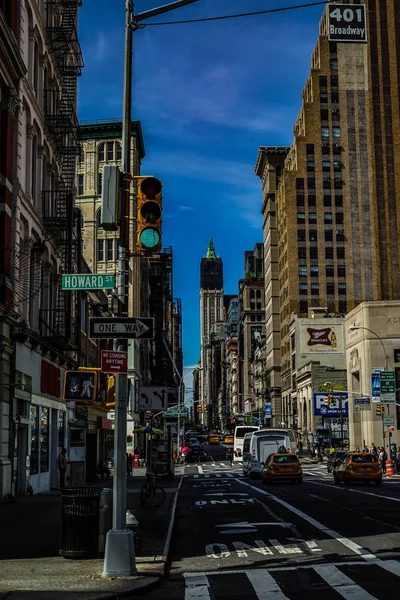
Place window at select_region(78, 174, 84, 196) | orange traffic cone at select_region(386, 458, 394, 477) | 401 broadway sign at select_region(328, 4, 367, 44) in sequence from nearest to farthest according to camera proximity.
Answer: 401 broadway sign at select_region(328, 4, 367, 44) < orange traffic cone at select_region(386, 458, 394, 477) < window at select_region(78, 174, 84, 196)

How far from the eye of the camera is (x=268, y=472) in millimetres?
40844

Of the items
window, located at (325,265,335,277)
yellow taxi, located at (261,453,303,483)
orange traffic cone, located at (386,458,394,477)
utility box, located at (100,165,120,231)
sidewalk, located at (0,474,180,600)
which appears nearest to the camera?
sidewalk, located at (0,474,180,600)

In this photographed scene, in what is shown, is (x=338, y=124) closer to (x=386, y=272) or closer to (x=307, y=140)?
(x=307, y=140)

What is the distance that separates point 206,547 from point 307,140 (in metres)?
115

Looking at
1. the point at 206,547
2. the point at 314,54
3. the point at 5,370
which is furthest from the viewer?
the point at 314,54

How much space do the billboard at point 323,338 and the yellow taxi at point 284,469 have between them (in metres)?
73.9

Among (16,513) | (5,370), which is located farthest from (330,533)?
(5,370)

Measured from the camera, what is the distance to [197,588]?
37.1ft

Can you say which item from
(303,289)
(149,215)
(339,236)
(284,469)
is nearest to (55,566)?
(149,215)

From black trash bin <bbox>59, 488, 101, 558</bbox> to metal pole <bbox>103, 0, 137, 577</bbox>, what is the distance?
1387mm

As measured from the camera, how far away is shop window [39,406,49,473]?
32.4 metres

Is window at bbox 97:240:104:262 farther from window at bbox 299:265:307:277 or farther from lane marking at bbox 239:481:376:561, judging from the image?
lane marking at bbox 239:481:376:561

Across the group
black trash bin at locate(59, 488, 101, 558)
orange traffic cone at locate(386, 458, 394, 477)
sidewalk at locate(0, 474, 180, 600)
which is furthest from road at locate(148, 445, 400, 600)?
orange traffic cone at locate(386, 458, 394, 477)

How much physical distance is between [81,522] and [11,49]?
59.3ft
